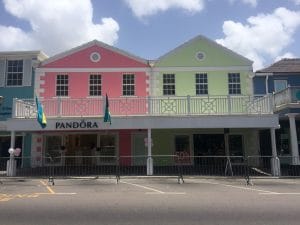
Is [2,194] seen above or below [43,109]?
below

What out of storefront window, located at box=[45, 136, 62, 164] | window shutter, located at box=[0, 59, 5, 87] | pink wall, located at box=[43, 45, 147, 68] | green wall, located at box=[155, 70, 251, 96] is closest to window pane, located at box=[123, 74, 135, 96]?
pink wall, located at box=[43, 45, 147, 68]

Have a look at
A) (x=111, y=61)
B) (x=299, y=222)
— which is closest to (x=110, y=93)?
(x=111, y=61)

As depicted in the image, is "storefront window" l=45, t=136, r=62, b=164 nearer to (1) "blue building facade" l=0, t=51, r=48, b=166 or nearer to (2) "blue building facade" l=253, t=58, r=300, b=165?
(1) "blue building facade" l=0, t=51, r=48, b=166

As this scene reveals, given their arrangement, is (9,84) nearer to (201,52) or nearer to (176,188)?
(201,52)

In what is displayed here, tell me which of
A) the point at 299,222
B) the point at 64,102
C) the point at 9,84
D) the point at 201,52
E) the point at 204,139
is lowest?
the point at 299,222

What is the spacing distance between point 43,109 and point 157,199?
1210 centimetres

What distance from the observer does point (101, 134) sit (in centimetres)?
2698

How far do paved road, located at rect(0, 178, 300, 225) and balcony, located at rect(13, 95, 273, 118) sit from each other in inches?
240

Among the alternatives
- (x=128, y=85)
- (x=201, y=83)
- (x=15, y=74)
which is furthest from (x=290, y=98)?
(x=15, y=74)

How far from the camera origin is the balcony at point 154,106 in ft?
75.3

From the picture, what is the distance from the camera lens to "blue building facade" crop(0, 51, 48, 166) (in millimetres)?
26703

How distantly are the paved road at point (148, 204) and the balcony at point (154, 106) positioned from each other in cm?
610

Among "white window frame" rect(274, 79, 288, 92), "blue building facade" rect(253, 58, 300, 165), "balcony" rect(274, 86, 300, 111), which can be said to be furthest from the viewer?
"white window frame" rect(274, 79, 288, 92)

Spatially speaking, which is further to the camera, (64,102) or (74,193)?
(64,102)
